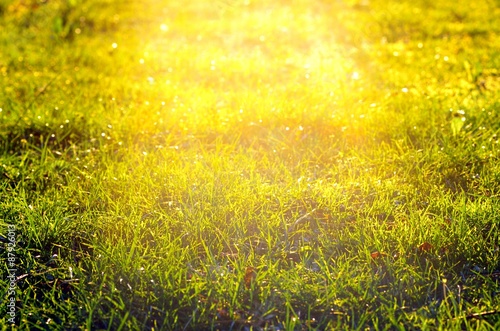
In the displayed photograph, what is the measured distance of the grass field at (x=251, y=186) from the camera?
2709mm

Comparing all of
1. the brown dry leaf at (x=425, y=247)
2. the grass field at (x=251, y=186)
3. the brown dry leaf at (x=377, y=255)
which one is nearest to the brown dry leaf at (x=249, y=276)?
the grass field at (x=251, y=186)

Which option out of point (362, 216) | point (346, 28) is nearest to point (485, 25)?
point (346, 28)

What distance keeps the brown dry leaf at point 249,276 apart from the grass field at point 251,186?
0.02 m

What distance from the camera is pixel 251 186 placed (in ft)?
11.8

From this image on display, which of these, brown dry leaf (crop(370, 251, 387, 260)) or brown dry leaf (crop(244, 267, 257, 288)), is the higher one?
brown dry leaf (crop(370, 251, 387, 260))

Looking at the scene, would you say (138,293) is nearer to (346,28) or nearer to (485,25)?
(346,28)

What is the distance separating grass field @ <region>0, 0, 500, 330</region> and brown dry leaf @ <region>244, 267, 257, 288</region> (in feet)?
0.06

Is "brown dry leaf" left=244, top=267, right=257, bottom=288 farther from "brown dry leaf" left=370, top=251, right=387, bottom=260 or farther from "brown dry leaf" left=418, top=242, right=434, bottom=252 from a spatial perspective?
"brown dry leaf" left=418, top=242, right=434, bottom=252

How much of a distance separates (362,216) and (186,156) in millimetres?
1394

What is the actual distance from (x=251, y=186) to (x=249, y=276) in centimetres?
86

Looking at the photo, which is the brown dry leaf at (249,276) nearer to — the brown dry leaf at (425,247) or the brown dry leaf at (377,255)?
the brown dry leaf at (377,255)

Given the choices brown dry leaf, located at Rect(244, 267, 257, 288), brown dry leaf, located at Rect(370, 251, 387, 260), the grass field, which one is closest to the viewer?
the grass field

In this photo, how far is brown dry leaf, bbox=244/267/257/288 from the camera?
2.83 m

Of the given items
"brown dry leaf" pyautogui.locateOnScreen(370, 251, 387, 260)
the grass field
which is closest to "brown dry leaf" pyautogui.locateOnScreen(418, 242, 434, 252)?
the grass field
